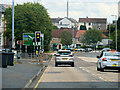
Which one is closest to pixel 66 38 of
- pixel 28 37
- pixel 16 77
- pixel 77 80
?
pixel 28 37

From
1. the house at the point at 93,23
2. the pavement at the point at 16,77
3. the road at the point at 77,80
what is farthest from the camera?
the house at the point at 93,23

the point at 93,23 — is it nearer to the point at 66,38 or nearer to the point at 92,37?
the point at 66,38

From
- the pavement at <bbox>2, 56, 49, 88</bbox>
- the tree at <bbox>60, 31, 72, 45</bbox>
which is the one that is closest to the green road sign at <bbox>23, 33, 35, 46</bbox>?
the pavement at <bbox>2, 56, 49, 88</bbox>

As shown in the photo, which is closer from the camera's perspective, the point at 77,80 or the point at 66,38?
the point at 77,80

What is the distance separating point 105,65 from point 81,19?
15716 centimetres

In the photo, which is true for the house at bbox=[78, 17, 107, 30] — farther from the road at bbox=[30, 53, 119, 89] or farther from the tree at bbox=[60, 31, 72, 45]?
the road at bbox=[30, 53, 119, 89]

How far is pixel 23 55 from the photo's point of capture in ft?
184

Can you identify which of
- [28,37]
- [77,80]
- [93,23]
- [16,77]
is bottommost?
[77,80]

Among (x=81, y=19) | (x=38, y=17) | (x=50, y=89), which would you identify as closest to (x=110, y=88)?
(x=50, y=89)

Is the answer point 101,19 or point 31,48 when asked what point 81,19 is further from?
Answer: point 31,48

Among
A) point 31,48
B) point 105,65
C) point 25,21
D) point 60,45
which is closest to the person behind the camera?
point 105,65

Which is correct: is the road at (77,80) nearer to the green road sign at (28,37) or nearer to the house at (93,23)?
the green road sign at (28,37)

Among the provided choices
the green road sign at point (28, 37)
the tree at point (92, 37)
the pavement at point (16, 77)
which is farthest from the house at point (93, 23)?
the pavement at point (16, 77)

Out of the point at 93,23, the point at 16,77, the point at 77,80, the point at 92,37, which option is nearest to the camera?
the point at 77,80
